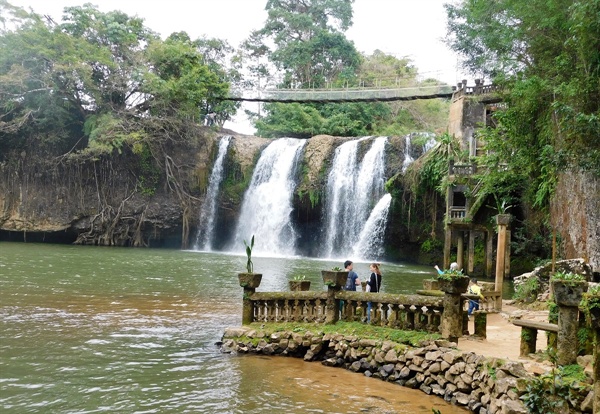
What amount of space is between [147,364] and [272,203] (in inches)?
986

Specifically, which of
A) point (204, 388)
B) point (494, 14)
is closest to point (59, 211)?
point (494, 14)

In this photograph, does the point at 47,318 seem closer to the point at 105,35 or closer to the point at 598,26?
the point at 598,26

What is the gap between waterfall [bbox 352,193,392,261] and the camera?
101 feet

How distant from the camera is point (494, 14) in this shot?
19.1 meters

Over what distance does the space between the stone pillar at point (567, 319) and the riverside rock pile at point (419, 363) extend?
22.5 inches

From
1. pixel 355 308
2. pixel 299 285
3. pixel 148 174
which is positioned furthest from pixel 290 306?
pixel 148 174

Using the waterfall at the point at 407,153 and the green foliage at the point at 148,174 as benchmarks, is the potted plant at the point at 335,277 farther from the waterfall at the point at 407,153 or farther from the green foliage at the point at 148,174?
the green foliage at the point at 148,174

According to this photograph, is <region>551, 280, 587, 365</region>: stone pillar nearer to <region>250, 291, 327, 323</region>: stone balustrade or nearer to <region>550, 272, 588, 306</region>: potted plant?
<region>550, 272, 588, 306</region>: potted plant

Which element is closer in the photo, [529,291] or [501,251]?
[529,291]

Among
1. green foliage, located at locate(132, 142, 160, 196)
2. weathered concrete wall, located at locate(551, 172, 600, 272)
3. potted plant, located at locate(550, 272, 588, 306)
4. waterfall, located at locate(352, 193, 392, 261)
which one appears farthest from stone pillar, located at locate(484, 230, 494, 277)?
green foliage, located at locate(132, 142, 160, 196)

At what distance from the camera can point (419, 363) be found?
8.62 m

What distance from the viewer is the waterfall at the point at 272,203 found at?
33.8 metres

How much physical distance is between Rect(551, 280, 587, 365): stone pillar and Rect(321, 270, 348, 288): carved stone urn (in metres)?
3.82

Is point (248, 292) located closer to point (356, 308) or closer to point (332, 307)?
point (332, 307)
